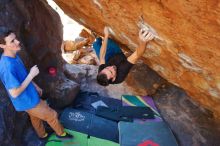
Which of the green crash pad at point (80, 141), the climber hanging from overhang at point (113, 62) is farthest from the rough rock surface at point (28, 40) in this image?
the climber hanging from overhang at point (113, 62)

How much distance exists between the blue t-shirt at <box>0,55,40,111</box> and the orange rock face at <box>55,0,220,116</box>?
1.51 m

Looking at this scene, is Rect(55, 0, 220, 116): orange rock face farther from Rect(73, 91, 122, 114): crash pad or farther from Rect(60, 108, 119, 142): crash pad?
Rect(73, 91, 122, 114): crash pad

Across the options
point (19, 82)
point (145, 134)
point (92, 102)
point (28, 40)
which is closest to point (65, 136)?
point (92, 102)

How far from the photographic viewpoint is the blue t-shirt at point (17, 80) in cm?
388

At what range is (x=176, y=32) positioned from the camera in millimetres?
3572

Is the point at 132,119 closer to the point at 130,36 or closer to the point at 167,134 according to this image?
the point at 167,134

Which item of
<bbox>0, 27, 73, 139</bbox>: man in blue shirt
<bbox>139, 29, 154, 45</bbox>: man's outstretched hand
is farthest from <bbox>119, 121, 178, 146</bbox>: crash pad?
<bbox>139, 29, 154, 45</bbox>: man's outstretched hand

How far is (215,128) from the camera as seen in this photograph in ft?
18.2

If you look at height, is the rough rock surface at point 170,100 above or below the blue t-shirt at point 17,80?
below

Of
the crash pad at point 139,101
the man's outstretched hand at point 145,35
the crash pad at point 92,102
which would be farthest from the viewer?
the crash pad at point 139,101

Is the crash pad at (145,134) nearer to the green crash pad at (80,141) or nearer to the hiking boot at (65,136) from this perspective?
the green crash pad at (80,141)

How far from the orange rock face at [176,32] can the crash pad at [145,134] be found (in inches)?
40.5

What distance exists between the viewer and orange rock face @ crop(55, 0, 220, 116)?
312 cm

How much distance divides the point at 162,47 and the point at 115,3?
3.16 ft
